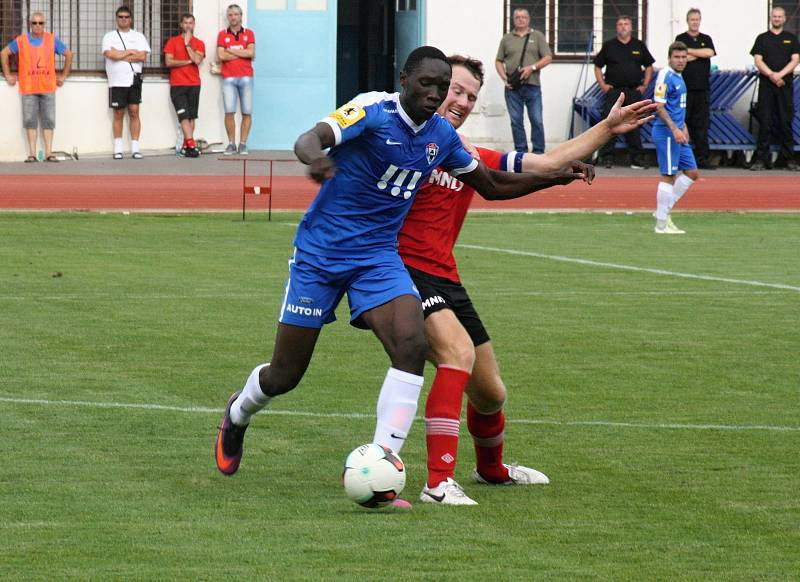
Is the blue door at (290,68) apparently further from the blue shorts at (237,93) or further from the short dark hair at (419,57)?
the short dark hair at (419,57)

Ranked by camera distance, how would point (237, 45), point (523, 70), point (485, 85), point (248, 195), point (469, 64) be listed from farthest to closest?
point (485, 85) → point (237, 45) → point (523, 70) → point (248, 195) → point (469, 64)

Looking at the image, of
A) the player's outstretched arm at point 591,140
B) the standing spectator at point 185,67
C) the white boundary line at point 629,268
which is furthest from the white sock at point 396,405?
the standing spectator at point 185,67

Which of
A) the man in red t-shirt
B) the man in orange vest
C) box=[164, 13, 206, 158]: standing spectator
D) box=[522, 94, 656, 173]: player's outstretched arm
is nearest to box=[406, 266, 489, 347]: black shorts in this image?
the man in red t-shirt

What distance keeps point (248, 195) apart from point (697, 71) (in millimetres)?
8239

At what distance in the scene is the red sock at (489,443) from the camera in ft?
22.2

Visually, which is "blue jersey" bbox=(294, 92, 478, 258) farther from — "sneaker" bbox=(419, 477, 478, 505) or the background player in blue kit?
the background player in blue kit

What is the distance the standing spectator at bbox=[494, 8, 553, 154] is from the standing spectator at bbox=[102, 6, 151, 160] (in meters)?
5.91

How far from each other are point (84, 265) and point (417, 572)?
10.2 metres

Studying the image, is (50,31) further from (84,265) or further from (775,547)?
(775,547)

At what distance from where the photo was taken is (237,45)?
27.3 metres

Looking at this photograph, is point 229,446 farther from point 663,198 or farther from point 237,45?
point 237,45

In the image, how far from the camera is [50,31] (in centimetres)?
2747

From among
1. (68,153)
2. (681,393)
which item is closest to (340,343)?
(681,393)

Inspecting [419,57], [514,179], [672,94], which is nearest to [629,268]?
[672,94]
